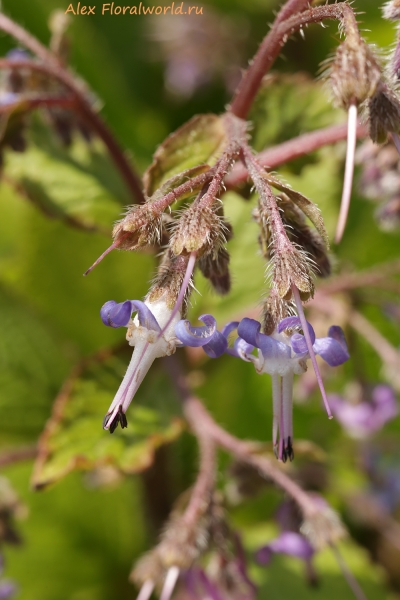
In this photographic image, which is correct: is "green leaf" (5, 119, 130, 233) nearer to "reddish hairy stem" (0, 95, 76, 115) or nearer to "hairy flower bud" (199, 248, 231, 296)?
"reddish hairy stem" (0, 95, 76, 115)

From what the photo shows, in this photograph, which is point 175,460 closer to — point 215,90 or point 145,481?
point 145,481

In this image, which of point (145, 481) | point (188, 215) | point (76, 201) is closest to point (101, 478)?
point (145, 481)

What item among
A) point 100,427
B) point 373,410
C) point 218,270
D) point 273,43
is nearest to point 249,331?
point 218,270

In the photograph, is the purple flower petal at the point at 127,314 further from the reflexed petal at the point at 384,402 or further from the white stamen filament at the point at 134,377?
the reflexed petal at the point at 384,402

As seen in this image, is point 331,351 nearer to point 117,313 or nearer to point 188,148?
point 117,313

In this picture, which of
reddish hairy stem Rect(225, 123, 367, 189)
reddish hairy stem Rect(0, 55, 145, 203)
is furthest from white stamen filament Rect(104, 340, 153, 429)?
reddish hairy stem Rect(0, 55, 145, 203)

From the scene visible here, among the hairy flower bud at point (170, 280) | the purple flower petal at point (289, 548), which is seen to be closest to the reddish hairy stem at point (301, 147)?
the hairy flower bud at point (170, 280)

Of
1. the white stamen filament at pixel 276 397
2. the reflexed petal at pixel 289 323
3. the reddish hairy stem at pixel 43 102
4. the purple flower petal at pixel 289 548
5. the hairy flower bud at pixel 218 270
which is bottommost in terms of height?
the purple flower petal at pixel 289 548
